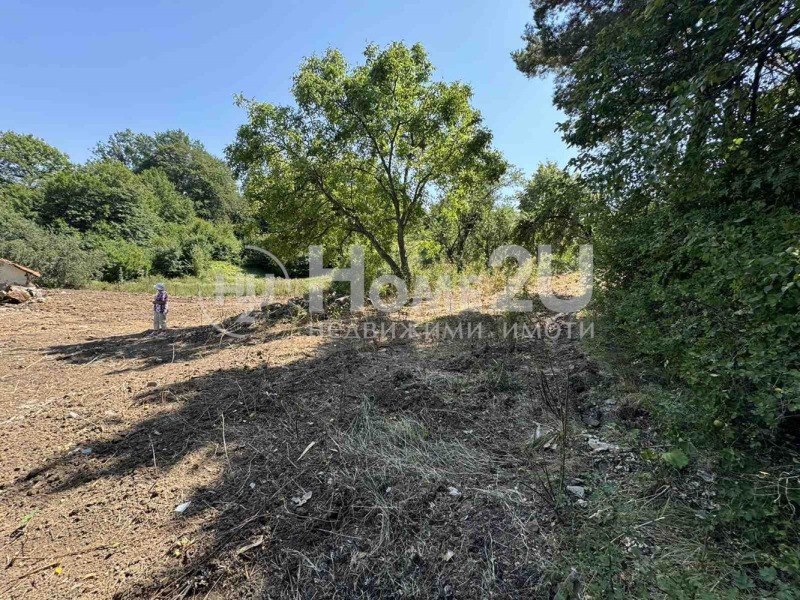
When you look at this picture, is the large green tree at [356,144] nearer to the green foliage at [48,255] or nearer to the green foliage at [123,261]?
the green foliage at [48,255]

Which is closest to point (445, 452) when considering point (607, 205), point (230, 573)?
point (230, 573)

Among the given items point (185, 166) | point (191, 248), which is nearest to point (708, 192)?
point (191, 248)

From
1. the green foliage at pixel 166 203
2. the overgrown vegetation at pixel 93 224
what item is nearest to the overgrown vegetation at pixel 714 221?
the overgrown vegetation at pixel 93 224

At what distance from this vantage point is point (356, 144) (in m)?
8.48

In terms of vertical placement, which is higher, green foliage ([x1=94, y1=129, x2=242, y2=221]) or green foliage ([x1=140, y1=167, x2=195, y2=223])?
green foliage ([x1=94, y1=129, x2=242, y2=221])

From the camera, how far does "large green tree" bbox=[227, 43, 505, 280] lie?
770 centimetres

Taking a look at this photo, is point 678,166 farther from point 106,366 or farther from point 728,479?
point 106,366

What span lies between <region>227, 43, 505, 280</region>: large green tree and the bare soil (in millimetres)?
5243

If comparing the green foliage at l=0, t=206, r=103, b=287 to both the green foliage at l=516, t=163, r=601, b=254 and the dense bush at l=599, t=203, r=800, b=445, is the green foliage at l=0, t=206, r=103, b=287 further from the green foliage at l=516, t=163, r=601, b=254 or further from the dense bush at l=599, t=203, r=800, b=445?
the dense bush at l=599, t=203, r=800, b=445

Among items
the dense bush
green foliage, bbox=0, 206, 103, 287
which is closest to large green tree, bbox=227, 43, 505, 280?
the dense bush

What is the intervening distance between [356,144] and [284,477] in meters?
8.20

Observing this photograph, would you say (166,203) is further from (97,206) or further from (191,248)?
(191,248)

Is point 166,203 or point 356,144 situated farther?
point 166,203

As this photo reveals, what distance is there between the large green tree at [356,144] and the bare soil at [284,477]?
524cm
